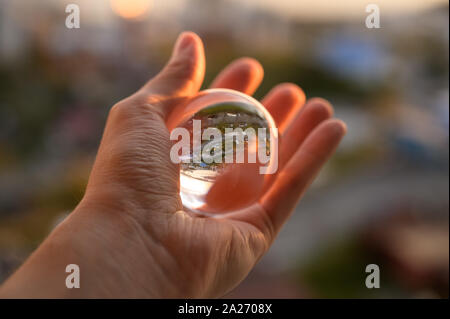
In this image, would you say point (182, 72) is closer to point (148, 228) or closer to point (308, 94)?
point (148, 228)

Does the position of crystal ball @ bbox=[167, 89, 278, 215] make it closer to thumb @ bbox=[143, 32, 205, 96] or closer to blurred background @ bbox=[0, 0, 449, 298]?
thumb @ bbox=[143, 32, 205, 96]

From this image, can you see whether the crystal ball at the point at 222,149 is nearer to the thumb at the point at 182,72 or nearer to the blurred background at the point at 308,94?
the thumb at the point at 182,72

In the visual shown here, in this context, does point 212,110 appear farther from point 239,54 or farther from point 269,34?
point 269,34

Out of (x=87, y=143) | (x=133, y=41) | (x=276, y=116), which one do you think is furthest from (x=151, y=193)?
(x=133, y=41)

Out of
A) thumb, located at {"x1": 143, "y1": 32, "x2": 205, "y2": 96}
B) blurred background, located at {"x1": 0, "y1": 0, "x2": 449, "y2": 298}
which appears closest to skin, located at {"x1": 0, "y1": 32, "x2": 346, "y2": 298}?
thumb, located at {"x1": 143, "y1": 32, "x2": 205, "y2": 96}

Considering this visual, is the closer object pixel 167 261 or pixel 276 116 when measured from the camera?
pixel 167 261

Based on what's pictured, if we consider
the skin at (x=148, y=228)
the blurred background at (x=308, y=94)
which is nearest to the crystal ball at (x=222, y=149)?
the skin at (x=148, y=228)
